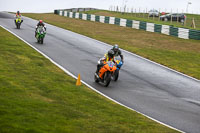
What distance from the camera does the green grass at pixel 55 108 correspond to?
8.01 meters

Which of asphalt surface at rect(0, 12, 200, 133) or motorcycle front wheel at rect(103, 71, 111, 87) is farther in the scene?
motorcycle front wheel at rect(103, 71, 111, 87)

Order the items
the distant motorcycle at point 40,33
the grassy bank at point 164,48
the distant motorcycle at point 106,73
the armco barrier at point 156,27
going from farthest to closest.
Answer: the armco barrier at point 156,27 → the distant motorcycle at point 40,33 → the grassy bank at point 164,48 → the distant motorcycle at point 106,73

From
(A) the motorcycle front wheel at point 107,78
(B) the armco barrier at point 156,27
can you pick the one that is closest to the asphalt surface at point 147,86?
(A) the motorcycle front wheel at point 107,78

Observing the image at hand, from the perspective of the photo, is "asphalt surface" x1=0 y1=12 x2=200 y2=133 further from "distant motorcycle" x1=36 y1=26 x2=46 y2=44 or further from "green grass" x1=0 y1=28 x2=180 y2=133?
"green grass" x1=0 y1=28 x2=180 y2=133

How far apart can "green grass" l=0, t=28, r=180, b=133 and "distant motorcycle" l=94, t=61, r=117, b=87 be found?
125cm

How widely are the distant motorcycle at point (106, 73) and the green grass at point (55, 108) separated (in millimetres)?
1250

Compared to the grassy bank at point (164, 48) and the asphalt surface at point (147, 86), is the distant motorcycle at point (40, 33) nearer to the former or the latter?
the asphalt surface at point (147, 86)

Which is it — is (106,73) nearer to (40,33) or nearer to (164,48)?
(40,33)

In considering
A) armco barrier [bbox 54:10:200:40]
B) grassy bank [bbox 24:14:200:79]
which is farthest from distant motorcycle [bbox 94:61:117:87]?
armco barrier [bbox 54:10:200:40]

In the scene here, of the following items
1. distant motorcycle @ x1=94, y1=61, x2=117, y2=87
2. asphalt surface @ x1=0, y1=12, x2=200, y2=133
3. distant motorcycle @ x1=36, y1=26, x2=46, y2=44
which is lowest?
asphalt surface @ x1=0, y1=12, x2=200, y2=133

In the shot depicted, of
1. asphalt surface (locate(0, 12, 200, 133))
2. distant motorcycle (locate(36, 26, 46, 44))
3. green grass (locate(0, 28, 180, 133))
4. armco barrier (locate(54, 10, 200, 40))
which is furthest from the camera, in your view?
armco barrier (locate(54, 10, 200, 40))

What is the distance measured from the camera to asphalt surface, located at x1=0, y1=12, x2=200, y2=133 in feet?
38.7

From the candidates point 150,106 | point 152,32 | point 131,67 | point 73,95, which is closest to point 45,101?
point 73,95

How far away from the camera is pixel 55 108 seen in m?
9.77
